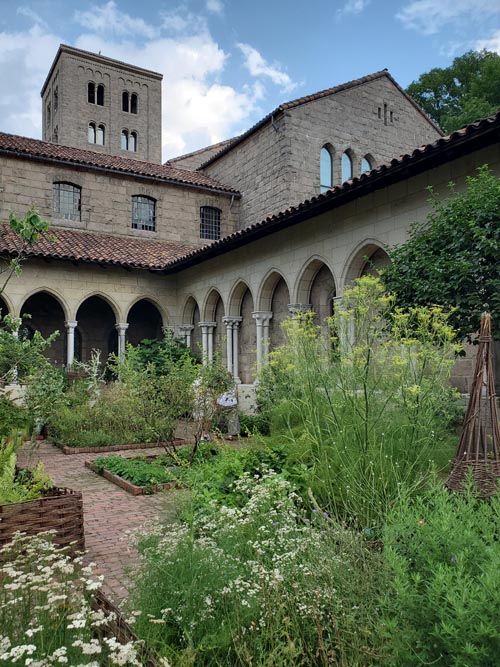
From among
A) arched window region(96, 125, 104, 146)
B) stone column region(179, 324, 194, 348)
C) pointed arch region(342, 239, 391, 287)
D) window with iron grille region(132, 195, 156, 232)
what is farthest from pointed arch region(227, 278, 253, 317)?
arched window region(96, 125, 104, 146)

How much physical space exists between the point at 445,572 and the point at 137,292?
1610 centimetres

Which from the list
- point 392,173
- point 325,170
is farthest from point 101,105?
point 392,173

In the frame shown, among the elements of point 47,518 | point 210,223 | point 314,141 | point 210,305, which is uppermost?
point 314,141

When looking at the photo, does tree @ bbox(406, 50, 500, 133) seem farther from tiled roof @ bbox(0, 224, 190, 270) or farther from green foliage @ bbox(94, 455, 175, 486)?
green foliage @ bbox(94, 455, 175, 486)

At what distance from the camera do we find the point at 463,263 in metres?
6.48

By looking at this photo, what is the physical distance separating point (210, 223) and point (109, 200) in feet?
12.6

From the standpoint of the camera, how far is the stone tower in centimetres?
3738

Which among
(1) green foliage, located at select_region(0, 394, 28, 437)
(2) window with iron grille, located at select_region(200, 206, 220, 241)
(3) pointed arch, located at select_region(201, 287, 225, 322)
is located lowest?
(1) green foliage, located at select_region(0, 394, 28, 437)

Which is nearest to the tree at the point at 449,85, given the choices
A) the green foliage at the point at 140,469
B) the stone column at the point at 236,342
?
the stone column at the point at 236,342

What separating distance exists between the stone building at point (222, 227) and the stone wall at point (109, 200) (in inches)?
1.5

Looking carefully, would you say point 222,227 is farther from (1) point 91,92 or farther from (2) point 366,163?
(1) point 91,92

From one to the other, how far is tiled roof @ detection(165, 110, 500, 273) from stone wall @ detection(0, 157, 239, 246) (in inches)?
244

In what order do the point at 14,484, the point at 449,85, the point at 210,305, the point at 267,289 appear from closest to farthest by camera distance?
the point at 14,484 → the point at 267,289 → the point at 210,305 → the point at 449,85

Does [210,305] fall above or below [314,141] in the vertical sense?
below
